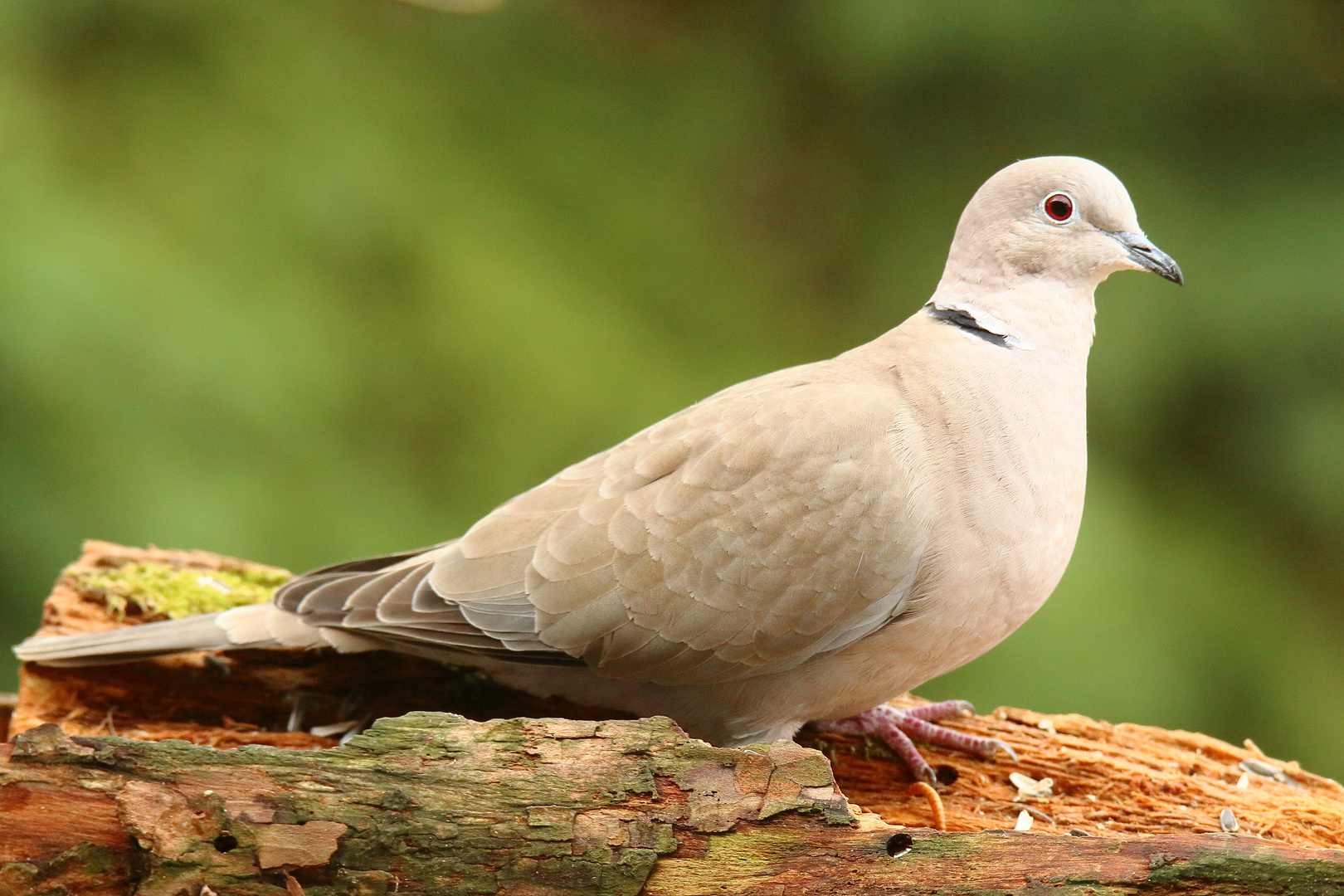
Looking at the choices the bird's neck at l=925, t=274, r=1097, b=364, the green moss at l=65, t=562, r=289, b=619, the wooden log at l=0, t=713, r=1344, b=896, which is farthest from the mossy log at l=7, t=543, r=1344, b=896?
the green moss at l=65, t=562, r=289, b=619

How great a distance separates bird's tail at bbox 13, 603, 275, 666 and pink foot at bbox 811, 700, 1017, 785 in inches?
60.1

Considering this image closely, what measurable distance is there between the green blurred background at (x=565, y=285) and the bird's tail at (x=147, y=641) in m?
1.15

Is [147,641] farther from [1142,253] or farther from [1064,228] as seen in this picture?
[1142,253]

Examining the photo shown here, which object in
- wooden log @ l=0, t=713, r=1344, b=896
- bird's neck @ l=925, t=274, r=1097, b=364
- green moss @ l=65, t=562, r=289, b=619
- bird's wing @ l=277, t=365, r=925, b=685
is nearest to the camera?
wooden log @ l=0, t=713, r=1344, b=896

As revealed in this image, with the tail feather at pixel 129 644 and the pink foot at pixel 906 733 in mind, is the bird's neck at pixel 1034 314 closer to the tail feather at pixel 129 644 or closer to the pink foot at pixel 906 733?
the pink foot at pixel 906 733

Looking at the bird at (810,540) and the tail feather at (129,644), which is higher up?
the bird at (810,540)

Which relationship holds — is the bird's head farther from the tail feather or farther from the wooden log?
the tail feather

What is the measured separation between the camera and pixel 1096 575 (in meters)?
4.62

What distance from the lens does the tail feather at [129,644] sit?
2990 mm

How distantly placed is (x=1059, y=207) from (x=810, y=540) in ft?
3.52

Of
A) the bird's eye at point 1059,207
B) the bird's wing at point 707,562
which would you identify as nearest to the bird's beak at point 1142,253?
the bird's eye at point 1059,207

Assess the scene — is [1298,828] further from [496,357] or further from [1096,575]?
[496,357]

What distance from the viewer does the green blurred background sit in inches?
172

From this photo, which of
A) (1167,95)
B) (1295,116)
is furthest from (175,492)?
(1295,116)
